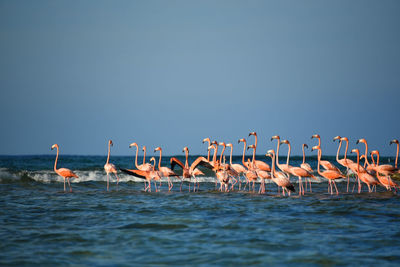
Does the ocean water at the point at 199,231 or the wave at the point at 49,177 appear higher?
the wave at the point at 49,177

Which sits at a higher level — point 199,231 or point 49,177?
point 49,177

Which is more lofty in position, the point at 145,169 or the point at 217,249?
the point at 145,169

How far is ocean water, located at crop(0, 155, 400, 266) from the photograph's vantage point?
22.1ft

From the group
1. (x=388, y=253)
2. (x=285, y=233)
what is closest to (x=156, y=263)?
(x=285, y=233)

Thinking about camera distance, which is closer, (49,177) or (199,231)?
(199,231)

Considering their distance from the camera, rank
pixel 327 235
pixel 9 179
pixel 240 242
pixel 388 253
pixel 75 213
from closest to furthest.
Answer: pixel 388 253
pixel 240 242
pixel 327 235
pixel 75 213
pixel 9 179

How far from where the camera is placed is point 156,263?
6465mm

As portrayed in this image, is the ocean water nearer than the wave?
Yes

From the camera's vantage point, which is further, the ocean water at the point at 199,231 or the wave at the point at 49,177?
the wave at the point at 49,177

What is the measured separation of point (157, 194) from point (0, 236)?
756 cm

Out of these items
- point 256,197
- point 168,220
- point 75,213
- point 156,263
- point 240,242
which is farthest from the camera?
point 256,197

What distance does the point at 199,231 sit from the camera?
8.62m

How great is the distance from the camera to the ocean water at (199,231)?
6.73m

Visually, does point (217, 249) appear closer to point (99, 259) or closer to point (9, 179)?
point (99, 259)
